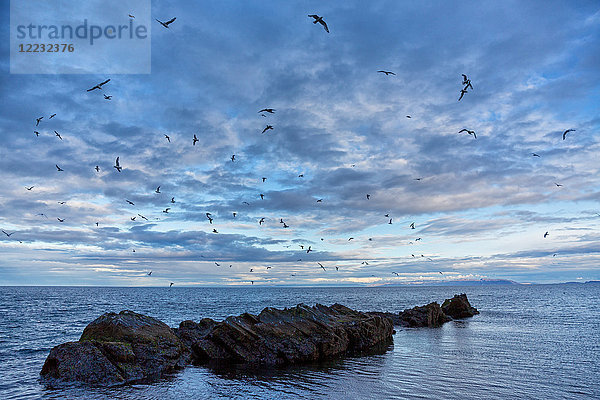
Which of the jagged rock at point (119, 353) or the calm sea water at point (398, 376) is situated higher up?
the jagged rock at point (119, 353)

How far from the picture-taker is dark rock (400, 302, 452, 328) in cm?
5228

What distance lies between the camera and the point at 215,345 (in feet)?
88.7

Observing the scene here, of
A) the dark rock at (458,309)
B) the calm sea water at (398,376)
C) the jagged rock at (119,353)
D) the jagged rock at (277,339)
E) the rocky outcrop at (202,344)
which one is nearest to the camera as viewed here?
the calm sea water at (398,376)

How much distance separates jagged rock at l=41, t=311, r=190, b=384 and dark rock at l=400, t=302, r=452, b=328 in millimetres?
36687

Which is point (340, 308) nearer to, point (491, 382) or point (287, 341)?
point (287, 341)

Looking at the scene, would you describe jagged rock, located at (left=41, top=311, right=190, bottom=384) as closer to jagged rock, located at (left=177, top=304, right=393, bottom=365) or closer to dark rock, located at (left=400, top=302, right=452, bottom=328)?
jagged rock, located at (left=177, top=304, right=393, bottom=365)

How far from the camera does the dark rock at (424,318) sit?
52.3 m

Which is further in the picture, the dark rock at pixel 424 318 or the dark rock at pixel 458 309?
the dark rock at pixel 458 309

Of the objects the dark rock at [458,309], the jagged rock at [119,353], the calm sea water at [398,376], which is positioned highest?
the jagged rock at [119,353]

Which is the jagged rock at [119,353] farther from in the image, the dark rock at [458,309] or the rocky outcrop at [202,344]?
the dark rock at [458,309]

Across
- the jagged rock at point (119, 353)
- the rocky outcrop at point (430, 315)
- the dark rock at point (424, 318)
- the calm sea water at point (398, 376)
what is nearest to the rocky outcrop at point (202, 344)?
the jagged rock at point (119, 353)

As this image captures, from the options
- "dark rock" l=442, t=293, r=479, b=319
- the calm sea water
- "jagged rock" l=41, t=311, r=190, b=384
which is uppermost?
"jagged rock" l=41, t=311, r=190, b=384

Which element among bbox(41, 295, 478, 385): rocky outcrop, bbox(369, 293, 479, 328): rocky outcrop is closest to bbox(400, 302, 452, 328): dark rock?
bbox(369, 293, 479, 328): rocky outcrop

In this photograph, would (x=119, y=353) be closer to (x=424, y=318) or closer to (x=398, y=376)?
(x=398, y=376)
